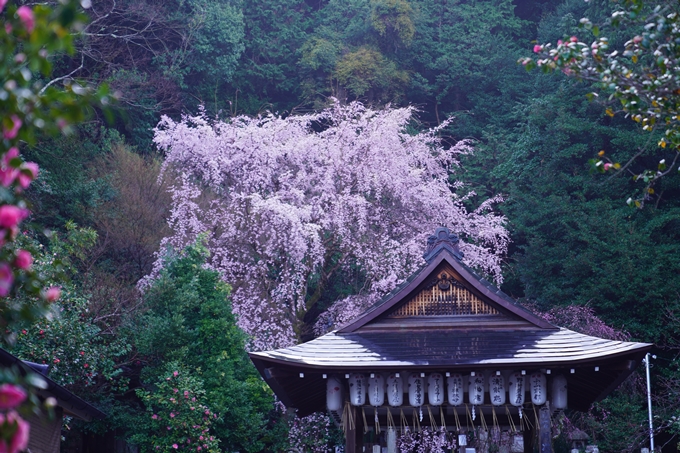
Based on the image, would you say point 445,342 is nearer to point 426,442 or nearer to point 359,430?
point 359,430

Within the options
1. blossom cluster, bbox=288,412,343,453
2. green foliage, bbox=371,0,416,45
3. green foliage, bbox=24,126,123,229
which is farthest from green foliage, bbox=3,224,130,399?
green foliage, bbox=371,0,416,45

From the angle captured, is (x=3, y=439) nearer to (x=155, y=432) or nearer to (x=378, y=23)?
(x=155, y=432)

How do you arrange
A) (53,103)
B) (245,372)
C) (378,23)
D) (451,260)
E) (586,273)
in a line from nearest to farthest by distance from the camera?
(53,103), (451,260), (245,372), (586,273), (378,23)

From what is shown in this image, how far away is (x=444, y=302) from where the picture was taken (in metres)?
8.59

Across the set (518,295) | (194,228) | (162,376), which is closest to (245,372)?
(162,376)

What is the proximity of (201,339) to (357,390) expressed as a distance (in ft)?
15.9

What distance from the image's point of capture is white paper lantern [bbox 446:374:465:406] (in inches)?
324

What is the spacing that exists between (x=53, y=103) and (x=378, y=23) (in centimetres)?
2255

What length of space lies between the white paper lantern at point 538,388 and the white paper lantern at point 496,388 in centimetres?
32

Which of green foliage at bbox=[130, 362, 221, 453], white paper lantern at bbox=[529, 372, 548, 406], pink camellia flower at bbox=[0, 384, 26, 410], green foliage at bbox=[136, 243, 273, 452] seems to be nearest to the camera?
pink camellia flower at bbox=[0, 384, 26, 410]

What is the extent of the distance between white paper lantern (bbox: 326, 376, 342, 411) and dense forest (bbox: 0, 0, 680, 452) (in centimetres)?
350

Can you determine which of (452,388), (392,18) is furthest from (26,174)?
(392,18)

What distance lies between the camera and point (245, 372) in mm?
13273

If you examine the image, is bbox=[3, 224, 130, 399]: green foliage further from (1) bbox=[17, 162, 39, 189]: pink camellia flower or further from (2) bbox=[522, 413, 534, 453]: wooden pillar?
(1) bbox=[17, 162, 39, 189]: pink camellia flower
